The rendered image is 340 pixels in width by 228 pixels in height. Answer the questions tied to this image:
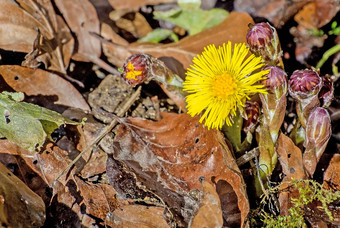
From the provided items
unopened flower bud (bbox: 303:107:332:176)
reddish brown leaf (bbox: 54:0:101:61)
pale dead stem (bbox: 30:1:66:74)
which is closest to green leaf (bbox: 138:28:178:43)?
reddish brown leaf (bbox: 54:0:101:61)

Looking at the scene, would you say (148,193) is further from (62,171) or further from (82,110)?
(82,110)

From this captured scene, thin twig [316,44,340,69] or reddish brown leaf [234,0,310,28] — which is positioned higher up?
reddish brown leaf [234,0,310,28]

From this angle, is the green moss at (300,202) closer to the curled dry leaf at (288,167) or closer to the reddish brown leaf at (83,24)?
the curled dry leaf at (288,167)

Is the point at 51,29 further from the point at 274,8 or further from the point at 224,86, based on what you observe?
the point at 274,8

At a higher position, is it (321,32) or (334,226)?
(321,32)

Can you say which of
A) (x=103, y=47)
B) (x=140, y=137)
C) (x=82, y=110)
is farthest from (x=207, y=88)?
(x=103, y=47)

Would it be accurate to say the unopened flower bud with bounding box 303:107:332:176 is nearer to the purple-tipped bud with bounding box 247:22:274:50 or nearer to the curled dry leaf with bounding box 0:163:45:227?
the purple-tipped bud with bounding box 247:22:274:50

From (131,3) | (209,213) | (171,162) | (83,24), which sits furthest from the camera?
(131,3)

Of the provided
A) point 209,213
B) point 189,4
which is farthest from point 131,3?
point 209,213
